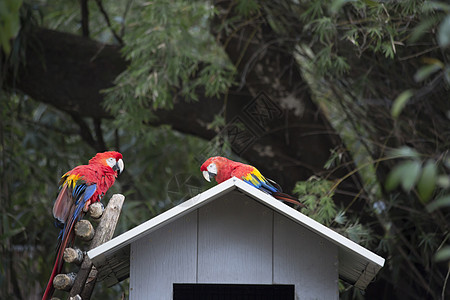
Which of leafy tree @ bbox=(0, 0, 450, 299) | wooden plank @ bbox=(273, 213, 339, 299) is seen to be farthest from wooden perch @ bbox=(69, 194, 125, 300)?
leafy tree @ bbox=(0, 0, 450, 299)

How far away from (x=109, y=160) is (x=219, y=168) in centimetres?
36

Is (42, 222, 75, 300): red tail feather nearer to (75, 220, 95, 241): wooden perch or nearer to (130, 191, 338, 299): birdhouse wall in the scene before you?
(75, 220, 95, 241): wooden perch

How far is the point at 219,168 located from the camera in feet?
5.72

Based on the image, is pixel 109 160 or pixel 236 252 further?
pixel 109 160

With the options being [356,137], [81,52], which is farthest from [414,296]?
[81,52]

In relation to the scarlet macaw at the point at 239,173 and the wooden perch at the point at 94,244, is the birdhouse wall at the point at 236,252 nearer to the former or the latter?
the wooden perch at the point at 94,244

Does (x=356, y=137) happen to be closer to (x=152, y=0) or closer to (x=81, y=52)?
(x=152, y=0)

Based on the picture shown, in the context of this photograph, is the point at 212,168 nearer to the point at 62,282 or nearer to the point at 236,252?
the point at 236,252

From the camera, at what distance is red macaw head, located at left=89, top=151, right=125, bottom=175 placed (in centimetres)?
179

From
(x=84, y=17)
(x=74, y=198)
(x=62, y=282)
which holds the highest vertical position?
(x=84, y=17)

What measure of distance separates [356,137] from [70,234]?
156 centimetres

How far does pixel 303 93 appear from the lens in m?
2.91

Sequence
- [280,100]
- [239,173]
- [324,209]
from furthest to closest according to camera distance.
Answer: [280,100]
[324,209]
[239,173]

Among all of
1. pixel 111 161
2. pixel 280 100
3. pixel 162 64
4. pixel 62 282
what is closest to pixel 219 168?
pixel 111 161
